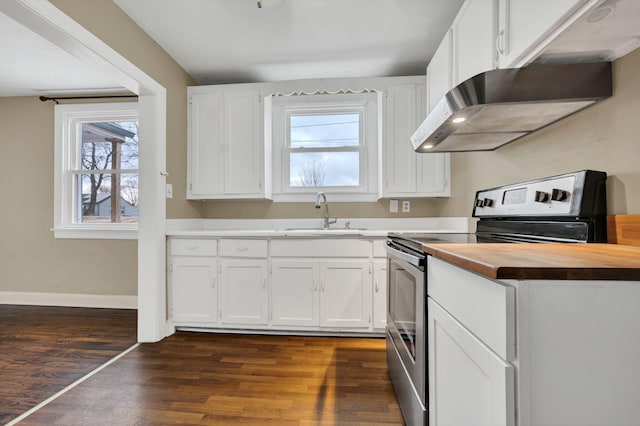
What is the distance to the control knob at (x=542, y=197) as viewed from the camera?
1239 millimetres

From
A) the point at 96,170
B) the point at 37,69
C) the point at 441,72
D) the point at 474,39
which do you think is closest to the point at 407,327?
the point at 474,39

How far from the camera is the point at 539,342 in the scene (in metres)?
0.59

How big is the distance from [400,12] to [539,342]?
7.53 ft

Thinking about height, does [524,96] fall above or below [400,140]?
below

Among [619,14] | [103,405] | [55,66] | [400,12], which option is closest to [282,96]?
[400,12]

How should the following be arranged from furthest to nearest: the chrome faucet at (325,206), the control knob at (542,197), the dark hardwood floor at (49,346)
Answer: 1. the chrome faucet at (325,206)
2. the dark hardwood floor at (49,346)
3. the control knob at (542,197)

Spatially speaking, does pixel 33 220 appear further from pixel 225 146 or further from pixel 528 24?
pixel 528 24

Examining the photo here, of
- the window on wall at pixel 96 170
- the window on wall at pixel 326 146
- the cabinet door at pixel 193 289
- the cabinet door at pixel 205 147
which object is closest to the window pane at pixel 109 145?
the window on wall at pixel 96 170

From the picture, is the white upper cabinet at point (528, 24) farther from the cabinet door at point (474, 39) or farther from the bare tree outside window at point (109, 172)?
the bare tree outside window at point (109, 172)

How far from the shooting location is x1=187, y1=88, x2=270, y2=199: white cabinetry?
2863 mm

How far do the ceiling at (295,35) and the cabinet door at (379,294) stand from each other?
1840 millimetres

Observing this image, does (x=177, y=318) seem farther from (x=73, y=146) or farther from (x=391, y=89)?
(x=391, y=89)

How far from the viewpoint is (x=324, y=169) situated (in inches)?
122

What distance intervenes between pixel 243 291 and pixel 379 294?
1.13 meters
